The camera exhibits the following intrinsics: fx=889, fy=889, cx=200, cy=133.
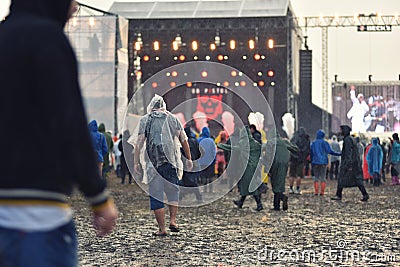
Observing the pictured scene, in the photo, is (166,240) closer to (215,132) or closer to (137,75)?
(137,75)

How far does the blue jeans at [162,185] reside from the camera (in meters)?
10.2

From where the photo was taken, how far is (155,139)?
34.1ft

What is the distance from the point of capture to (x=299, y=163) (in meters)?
20.5

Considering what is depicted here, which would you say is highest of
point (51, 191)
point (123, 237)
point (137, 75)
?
point (137, 75)

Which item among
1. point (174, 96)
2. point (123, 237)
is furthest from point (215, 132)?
point (123, 237)

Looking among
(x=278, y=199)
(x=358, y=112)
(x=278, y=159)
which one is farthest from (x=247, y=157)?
(x=358, y=112)

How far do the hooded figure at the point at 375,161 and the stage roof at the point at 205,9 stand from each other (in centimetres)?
2388

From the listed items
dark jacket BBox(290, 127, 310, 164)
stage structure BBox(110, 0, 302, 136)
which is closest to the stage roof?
stage structure BBox(110, 0, 302, 136)

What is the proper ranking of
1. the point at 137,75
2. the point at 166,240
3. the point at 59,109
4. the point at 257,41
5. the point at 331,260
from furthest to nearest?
1. the point at 257,41
2. the point at 137,75
3. the point at 166,240
4. the point at 331,260
5. the point at 59,109

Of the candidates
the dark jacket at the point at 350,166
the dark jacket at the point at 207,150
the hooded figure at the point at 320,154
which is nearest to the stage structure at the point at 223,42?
the dark jacket at the point at 207,150

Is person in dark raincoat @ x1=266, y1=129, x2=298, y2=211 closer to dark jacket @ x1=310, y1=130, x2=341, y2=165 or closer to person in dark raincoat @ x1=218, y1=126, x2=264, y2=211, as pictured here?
person in dark raincoat @ x1=218, y1=126, x2=264, y2=211

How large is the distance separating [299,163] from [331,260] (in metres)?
12.2

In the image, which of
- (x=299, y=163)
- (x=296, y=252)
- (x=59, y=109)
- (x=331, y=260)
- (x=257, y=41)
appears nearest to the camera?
(x=59, y=109)

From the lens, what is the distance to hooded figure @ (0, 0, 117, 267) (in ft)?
A: 9.41
